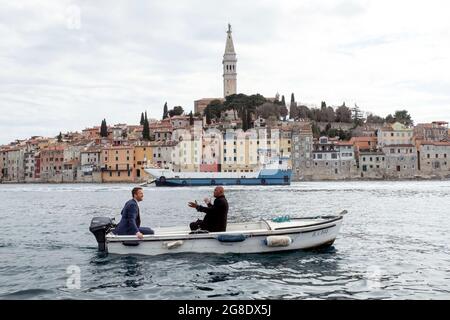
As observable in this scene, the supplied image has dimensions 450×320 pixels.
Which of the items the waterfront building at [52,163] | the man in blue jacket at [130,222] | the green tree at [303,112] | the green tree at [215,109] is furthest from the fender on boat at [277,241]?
the green tree at [215,109]

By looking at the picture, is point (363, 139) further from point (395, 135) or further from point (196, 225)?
point (196, 225)

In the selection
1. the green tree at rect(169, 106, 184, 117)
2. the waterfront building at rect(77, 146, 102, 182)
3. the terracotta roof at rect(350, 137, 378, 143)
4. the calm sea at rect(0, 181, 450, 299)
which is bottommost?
the calm sea at rect(0, 181, 450, 299)

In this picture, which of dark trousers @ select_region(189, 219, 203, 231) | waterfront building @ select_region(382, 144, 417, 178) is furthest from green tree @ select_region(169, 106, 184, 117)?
dark trousers @ select_region(189, 219, 203, 231)

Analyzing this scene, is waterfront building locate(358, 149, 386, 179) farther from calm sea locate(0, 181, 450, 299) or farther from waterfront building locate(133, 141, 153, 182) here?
calm sea locate(0, 181, 450, 299)

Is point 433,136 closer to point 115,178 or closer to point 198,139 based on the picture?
point 198,139

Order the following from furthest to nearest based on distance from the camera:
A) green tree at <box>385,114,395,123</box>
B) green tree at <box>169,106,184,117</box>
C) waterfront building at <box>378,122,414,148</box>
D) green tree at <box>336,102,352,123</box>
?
Result: green tree at <box>169,106,184,117</box>
green tree at <box>336,102,352,123</box>
green tree at <box>385,114,395,123</box>
waterfront building at <box>378,122,414,148</box>

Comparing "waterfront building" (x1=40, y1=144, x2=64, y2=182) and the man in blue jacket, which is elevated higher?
"waterfront building" (x1=40, y1=144, x2=64, y2=182)

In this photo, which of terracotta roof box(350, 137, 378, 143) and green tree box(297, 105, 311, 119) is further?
green tree box(297, 105, 311, 119)

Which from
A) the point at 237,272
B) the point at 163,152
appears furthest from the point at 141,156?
the point at 237,272

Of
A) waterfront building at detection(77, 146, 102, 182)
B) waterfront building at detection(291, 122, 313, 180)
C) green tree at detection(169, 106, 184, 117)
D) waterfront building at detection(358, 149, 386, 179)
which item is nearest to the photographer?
waterfront building at detection(358, 149, 386, 179)

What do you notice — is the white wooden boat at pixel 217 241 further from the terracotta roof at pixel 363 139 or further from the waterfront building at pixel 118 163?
the terracotta roof at pixel 363 139

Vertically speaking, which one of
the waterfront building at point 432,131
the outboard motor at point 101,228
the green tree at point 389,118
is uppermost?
the green tree at point 389,118

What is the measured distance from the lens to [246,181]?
2899 inches
